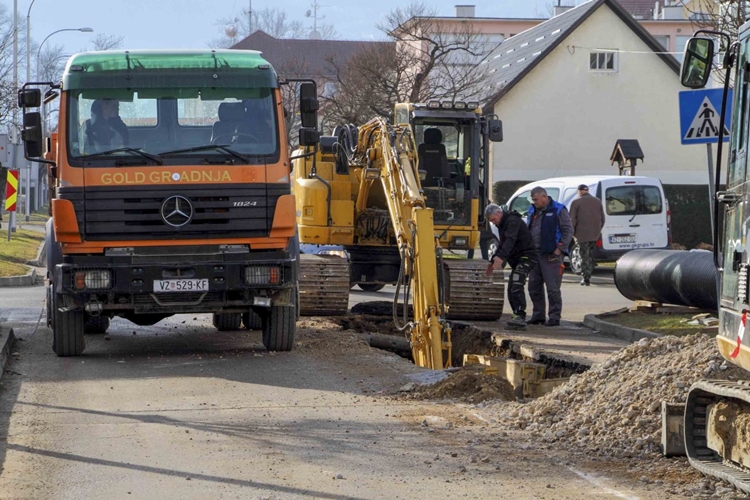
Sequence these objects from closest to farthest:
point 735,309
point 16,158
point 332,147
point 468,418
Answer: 1. point 735,309
2. point 468,418
3. point 332,147
4. point 16,158

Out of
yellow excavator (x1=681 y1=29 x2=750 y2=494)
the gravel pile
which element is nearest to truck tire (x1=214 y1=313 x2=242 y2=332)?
the gravel pile

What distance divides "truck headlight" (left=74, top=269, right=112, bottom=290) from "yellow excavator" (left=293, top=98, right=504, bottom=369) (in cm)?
458

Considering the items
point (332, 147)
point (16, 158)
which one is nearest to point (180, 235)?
point (332, 147)

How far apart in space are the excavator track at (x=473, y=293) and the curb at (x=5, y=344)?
612 centimetres

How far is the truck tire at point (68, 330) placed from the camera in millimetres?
12680

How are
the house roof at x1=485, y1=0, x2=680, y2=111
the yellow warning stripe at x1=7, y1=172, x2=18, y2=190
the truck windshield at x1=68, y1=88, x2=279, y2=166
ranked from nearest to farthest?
the truck windshield at x1=68, y1=88, x2=279, y2=166
the yellow warning stripe at x1=7, y1=172, x2=18, y2=190
the house roof at x1=485, y1=0, x2=680, y2=111

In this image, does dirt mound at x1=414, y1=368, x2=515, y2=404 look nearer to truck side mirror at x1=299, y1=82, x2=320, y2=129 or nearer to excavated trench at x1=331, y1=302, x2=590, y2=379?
excavated trench at x1=331, y1=302, x2=590, y2=379

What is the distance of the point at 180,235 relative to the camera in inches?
486

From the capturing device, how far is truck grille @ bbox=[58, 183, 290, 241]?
12188mm

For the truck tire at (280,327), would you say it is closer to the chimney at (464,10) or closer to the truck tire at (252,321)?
the truck tire at (252,321)

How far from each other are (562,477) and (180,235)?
6108mm

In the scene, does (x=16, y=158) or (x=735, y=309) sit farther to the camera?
(x=16, y=158)

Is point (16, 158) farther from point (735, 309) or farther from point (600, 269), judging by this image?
point (735, 309)

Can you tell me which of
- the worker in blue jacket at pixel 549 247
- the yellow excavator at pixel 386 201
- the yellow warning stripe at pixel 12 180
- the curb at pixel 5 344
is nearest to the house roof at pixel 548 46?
the yellow warning stripe at pixel 12 180
